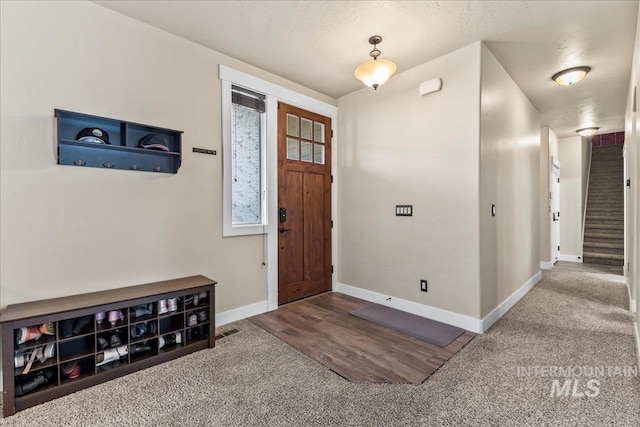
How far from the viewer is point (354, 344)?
2619mm

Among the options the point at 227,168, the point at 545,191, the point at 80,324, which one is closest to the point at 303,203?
the point at 227,168

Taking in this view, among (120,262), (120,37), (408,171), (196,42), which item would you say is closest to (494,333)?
(408,171)

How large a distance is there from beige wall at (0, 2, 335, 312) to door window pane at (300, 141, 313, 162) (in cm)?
118

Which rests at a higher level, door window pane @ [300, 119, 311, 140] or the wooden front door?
door window pane @ [300, 119, 311, 140]

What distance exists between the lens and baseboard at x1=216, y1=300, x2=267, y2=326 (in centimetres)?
306

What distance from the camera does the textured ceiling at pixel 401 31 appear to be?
233cm

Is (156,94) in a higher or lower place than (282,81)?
lower

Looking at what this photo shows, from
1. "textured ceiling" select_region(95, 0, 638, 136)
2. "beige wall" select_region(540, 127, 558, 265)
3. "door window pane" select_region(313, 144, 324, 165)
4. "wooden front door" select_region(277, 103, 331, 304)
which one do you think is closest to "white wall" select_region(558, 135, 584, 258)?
"beige wall" select_region(540, 127, 558, 265)

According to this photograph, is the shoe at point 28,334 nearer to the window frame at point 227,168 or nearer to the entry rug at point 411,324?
the window frame at point 227,168

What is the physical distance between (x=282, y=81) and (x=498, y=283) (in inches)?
135

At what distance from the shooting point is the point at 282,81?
142 inches

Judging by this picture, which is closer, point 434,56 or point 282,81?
point 434,56

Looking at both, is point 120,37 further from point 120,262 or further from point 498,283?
point 498,283

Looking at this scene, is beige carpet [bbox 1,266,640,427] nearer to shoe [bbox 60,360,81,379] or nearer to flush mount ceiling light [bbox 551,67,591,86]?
shoe [bbox 60,360,81,379]
